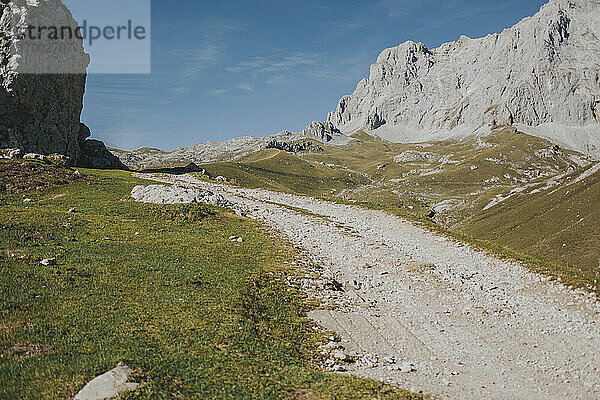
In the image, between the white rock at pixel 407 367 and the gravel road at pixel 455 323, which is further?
the white rock at pixel 407 367

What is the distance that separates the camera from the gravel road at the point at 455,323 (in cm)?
1327

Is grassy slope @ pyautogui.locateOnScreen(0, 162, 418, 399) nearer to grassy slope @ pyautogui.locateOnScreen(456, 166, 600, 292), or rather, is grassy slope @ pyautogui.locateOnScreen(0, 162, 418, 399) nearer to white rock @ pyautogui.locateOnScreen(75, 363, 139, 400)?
white rock @ pyautogui.locateOnScreen(75, 363, 139, 400)

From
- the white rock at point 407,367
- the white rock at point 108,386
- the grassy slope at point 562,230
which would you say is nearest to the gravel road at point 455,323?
the white rock at point 407,367

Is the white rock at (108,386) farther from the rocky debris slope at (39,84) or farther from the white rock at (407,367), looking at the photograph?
the rocky debris slope at (39,84)

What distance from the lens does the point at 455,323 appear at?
18.2 metres

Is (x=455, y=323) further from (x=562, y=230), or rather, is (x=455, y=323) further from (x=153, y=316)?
(x=562, y=230)

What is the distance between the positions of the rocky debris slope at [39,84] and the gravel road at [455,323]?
70326mm

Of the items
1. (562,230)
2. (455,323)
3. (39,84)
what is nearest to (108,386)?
(455,323)

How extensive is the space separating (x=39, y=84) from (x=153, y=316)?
262 feet

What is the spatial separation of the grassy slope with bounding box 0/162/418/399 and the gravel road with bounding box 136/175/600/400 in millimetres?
2061

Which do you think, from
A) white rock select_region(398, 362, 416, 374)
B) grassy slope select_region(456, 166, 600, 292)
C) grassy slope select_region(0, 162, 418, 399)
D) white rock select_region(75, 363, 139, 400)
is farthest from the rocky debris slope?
grassy slope select_region(456, 166, 600, 292)

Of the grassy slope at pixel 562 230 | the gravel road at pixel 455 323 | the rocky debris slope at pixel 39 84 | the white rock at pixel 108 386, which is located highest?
the rocky debris slope at pixel 39 84

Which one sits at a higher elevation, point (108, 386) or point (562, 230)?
point (108, 386)

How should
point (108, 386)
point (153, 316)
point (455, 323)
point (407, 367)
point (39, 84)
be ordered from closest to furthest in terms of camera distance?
point (108, 386), point (407, 367), point (153, 316), point (455, 323), point (39, 84)
